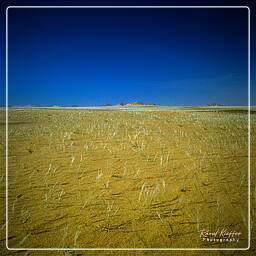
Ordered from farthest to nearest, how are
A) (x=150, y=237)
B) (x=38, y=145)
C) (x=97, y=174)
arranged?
(x=38, y=145) → (x=97, y=174) → (x=150, y=237)

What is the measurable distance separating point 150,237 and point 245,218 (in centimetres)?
145

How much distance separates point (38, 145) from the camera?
6906 mm

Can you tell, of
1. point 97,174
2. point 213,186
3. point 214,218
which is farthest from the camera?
point 97,174

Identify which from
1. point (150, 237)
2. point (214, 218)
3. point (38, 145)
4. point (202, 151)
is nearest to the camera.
Result: point (150, 237)

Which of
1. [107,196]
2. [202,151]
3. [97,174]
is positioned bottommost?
[107,196]

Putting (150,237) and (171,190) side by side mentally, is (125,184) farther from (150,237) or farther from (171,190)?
(150,237)

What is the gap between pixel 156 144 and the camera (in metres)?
7.12

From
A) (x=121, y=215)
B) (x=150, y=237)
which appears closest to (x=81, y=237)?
(x=121, y=215)

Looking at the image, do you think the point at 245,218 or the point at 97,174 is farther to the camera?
the point at 97,174

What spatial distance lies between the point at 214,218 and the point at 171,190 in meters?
0.88

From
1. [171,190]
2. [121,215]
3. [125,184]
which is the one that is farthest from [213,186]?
[121,215]

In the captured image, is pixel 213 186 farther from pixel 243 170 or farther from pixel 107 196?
pixel 107 196

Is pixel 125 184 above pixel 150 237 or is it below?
above

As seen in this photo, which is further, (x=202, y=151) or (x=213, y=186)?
(x=202, y=151)
